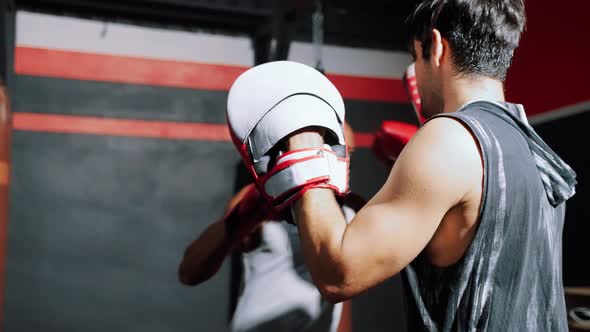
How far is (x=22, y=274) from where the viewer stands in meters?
3.29

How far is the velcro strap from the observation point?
88cm

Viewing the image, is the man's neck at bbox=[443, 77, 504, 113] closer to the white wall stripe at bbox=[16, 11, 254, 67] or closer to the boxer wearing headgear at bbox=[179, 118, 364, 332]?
the boxer wearing headgear at bbox=[179, 118, 364, 332]

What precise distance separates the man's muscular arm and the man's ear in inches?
7.5

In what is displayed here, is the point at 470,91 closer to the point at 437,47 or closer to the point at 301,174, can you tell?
the point at 437,47

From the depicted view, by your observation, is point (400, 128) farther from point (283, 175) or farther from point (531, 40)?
point (531, 40)

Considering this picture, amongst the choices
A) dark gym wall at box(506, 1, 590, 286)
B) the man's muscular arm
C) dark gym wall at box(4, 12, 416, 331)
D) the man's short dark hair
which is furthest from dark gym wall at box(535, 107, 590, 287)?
the man's muscular arm

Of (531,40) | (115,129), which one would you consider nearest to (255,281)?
(115,129)

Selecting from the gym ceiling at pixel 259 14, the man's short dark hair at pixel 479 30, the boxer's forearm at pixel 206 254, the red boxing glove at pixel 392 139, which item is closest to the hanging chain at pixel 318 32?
the gym ceiling at pixel 259 14

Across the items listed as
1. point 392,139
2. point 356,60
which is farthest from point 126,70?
point 392,139

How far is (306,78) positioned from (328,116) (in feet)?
0.28

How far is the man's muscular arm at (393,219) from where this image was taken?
83 cm

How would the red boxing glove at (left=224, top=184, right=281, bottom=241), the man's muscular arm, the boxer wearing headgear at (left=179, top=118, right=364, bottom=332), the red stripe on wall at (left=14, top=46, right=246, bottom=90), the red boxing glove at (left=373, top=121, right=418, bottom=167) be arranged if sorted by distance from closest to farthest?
the man's muscular arm, the red boxing glove at (left=224, top=184, right=281, bottom=241), the boxer wearing headgear at (left=179, top=118, right=364, bottom=332), the red boxing glove at (left=373, top=121, right=418, bottom=167), the red stripe on wall at (left=14, top=46, right=246, bottom=90)

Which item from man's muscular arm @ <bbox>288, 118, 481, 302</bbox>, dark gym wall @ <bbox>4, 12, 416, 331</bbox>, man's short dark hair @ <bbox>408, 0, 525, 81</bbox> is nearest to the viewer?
man's muscular arm @ <bbox>288, 118, 481, 302</bbox>

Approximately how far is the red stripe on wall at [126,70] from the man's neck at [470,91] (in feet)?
9.40
